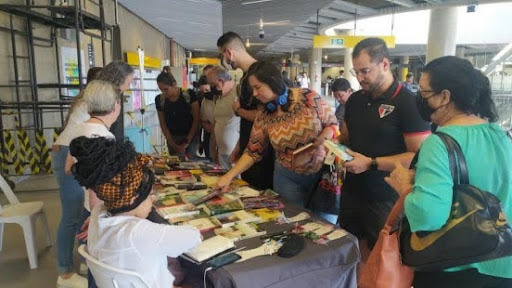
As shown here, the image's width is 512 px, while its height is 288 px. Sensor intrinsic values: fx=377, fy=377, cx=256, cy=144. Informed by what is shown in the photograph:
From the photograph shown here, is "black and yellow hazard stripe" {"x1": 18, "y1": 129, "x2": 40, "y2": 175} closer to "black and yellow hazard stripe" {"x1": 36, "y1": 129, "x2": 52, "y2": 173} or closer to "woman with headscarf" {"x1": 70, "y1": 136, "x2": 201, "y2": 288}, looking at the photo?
"black and yellow hazard stripe" {"x1": 36, "y1": 129, "x2": 52, "y2": 173}

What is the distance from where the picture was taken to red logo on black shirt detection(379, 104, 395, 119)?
5.76 ft

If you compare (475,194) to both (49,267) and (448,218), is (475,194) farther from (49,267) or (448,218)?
(49,267)

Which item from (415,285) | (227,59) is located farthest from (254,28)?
(415,285)

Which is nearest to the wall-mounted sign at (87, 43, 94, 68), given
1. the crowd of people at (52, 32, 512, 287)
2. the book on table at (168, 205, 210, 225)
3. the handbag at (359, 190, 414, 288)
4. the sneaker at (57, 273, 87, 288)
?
the crowd of people at (52, 32, 512, 287)

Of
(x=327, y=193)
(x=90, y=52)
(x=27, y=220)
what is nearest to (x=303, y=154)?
(x=327, y=193)

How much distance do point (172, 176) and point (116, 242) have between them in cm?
121

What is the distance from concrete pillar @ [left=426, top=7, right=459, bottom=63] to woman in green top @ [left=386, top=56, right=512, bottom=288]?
25.0ft

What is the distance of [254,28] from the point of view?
41.6ft

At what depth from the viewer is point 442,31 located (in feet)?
26.5

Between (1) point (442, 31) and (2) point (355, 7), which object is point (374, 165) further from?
(2) point (355, 7)

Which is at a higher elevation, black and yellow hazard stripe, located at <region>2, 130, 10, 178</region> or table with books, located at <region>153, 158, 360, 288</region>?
table with books, located at <region>153, 158, 360, 288</region>

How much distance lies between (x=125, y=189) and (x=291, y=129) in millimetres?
1053

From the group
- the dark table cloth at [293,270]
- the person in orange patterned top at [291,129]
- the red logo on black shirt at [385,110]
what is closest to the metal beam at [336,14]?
the person in orange patterned top at [291,129]

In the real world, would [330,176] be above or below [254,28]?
below
